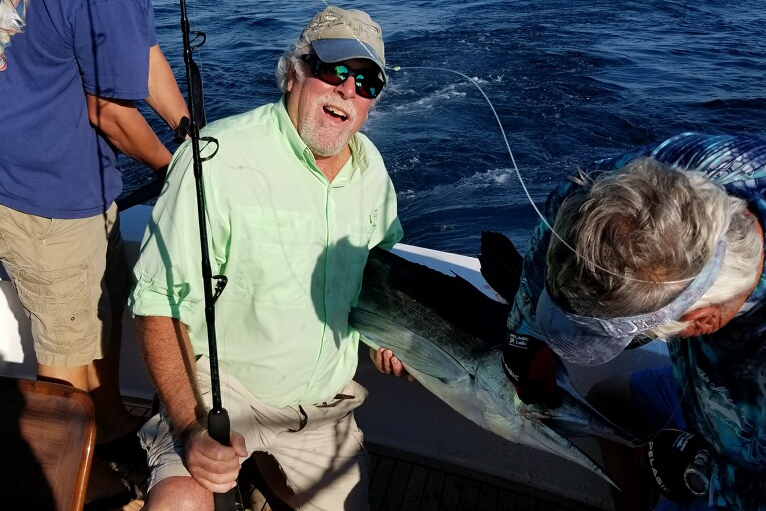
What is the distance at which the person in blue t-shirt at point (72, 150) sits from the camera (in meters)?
1.59

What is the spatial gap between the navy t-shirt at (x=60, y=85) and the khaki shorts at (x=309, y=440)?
615 mm

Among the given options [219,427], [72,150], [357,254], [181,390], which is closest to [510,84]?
[357,254]

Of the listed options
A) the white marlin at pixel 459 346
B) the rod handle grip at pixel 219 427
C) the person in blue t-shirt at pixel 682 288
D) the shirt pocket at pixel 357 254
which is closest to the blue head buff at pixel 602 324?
the person in blue t-shirt at pixel 682 288

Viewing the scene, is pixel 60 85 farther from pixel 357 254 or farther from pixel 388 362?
pixel 388 362

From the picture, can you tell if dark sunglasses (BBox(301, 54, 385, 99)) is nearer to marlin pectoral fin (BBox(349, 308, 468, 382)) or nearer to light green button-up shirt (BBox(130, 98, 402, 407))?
light green button-up shirt (BBox(130, 98, 402, 407))

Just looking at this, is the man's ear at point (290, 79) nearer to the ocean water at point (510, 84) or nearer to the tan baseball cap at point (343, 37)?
the tan baseball cap at point (343, 37)

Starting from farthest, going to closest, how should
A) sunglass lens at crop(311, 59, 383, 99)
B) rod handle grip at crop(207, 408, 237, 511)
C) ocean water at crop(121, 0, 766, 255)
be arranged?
1. ocean water at crop(121, 0, 766, 255)
2. sunglass lens at crop(311, 59, 383, 99)
3. rod handle grip at crop(207, 408, 237, 511)

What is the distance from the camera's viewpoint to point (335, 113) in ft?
5.39

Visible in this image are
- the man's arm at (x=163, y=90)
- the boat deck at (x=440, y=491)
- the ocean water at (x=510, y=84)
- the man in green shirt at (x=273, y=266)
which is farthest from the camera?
the ocean water at (x=510, y=84)

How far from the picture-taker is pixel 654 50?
896 centimetres

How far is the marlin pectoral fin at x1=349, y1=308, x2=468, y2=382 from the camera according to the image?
1.96 meters

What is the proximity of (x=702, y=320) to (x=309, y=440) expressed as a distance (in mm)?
1139

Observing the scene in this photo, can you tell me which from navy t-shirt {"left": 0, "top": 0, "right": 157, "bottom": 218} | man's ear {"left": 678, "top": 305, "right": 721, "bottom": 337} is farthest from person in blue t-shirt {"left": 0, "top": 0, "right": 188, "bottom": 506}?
man's ear {"left": 678, "top": 305, "right": 721, "bottom": 337}

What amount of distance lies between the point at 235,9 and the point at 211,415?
11110mm
